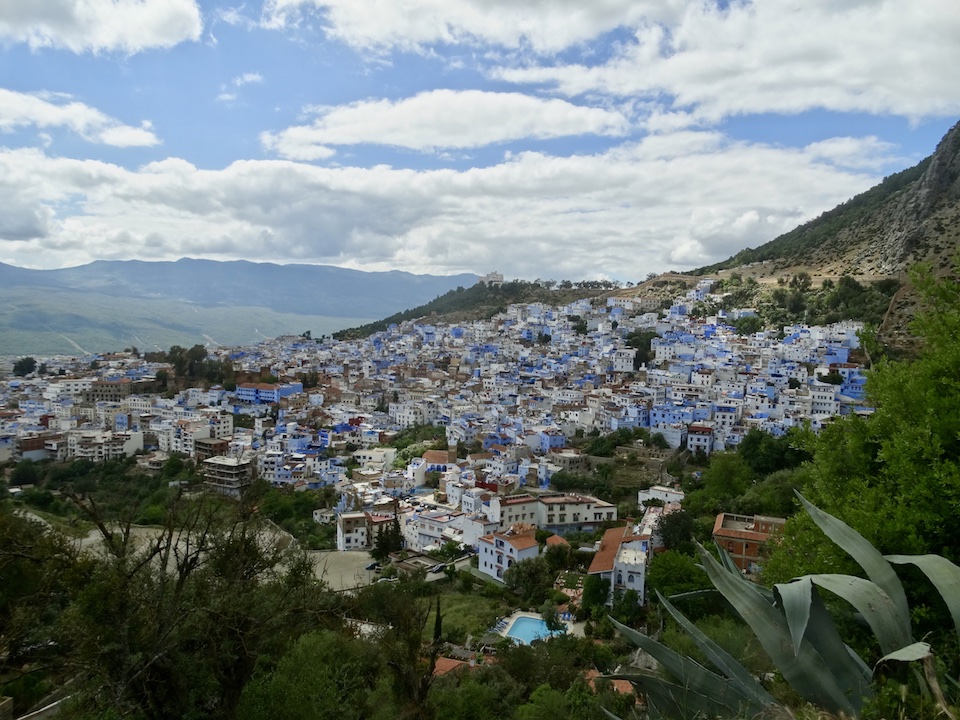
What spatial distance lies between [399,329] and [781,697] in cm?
6574

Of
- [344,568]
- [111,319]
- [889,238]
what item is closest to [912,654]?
[344,568]

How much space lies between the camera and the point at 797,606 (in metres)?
2.23

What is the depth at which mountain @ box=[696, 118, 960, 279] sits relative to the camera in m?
38.8

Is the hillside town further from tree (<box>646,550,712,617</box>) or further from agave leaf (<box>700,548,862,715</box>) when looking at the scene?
agave leaf (<box>700,548,862,715</box>)

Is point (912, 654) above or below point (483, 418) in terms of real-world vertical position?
above

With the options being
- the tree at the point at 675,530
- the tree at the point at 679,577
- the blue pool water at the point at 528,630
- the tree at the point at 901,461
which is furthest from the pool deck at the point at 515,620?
the tree at the point at 901,461

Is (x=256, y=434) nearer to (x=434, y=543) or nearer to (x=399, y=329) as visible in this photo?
(x=434, y=543)

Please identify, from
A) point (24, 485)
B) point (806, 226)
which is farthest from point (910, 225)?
point (24, 485)

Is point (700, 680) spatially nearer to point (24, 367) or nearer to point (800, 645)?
point (800, 645)

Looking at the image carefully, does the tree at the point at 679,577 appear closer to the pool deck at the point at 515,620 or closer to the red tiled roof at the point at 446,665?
the pool deck at the point at 515,620

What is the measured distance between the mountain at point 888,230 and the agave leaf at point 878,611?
3494 centimetres

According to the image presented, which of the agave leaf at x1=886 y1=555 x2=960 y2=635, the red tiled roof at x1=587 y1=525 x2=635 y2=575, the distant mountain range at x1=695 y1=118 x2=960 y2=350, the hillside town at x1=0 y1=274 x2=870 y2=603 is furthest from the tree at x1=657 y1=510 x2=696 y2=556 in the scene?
the distant mountain range at x1=695 y1=118 x2=960 y2=350

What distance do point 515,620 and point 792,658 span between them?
12.2 m

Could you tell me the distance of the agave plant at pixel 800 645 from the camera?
225cm
